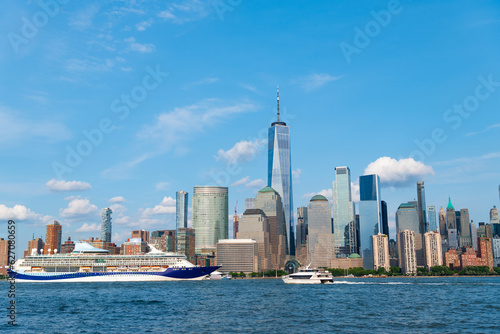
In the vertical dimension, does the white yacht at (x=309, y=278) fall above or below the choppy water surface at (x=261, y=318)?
below

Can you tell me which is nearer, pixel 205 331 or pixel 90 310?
pixel 205 331

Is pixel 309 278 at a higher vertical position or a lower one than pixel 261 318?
lower

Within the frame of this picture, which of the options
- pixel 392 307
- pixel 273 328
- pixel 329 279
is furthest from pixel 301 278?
pixel 273 328


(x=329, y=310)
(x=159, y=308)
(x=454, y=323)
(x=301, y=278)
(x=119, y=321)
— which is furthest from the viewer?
(x=301, y=278)

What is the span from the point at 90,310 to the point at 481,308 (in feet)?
228

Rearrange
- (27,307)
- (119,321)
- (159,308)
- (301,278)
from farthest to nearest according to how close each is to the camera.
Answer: (301,278) < (27,307) < (159,308) < (119,321)

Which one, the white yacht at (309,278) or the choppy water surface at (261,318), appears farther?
the white yacht at (309,278)

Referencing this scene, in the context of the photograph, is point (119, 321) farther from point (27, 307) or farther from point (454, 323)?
point (454, 323)

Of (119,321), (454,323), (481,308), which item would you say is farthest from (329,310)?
(119,321)

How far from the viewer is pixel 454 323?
62875mm

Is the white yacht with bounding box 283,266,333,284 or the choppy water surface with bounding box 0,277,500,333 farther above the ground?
the choppy water surface with bounding box 0,277,500,333

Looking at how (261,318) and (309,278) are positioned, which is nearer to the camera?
(261,318)

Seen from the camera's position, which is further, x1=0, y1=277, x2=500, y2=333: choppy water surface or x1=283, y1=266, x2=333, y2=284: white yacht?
x1=283, y1=266, x2=333, y2=284: white yacht

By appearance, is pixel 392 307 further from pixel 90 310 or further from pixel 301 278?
pixel 301 278
